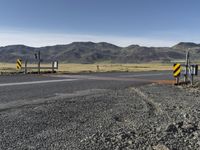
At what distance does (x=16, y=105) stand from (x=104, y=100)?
9.87 ft

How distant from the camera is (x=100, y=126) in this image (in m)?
7.14

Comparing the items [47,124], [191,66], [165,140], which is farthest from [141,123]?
[191,66]

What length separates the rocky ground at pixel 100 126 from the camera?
18.8 ft

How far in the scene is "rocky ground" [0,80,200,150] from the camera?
18.8ft

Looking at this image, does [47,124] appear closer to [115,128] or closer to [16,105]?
[115,128]

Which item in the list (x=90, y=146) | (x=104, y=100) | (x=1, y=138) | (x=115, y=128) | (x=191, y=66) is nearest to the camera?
(x=90, y=146)

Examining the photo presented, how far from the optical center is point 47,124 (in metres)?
7.21

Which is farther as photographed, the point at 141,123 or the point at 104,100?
the point at 104,100

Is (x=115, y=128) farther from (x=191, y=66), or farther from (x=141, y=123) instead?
(x=191, y=66)

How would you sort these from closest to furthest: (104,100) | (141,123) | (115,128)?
(115,128) → (141,123) → (104,100)

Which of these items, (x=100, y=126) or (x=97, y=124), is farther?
(x=97, y=124)

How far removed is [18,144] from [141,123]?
9.87 ft

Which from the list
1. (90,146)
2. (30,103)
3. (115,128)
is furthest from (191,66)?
(90,146)

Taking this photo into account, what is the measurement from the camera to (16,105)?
32.1ft
